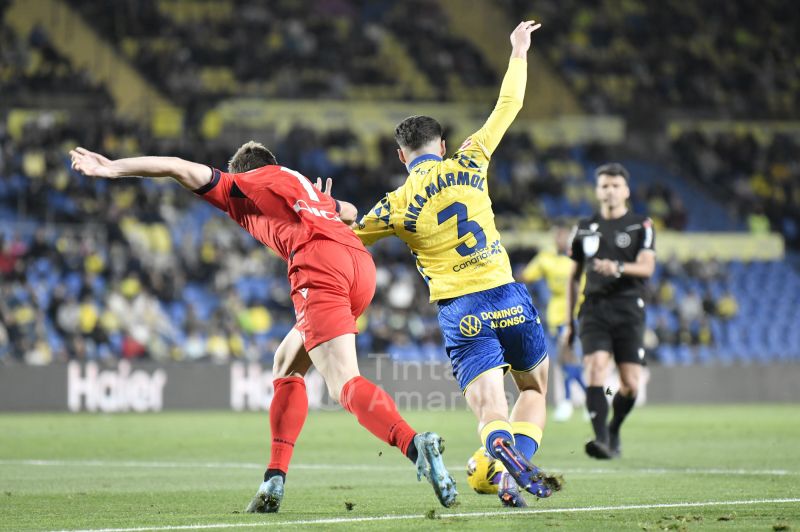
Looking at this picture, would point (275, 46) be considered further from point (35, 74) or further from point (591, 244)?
point (591, 244)

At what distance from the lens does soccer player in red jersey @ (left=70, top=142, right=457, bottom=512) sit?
6262mm

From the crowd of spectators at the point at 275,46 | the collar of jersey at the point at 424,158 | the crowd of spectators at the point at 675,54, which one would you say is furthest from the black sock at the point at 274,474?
the crowd of spectators at the point at 675,54

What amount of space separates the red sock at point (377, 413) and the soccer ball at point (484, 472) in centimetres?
→ 67

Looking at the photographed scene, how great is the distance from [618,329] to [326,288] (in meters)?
4.78

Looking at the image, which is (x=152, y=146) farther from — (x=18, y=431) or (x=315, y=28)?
(x=18, y=431)

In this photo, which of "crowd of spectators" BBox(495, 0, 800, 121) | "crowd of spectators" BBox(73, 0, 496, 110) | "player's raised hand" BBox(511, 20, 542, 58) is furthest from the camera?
"crowd of spectators" BBox(495, 0, 800, 121)

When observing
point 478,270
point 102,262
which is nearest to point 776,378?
point 102,262

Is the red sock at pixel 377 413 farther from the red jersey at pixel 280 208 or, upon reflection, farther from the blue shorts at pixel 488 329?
the red jersey at pixel 280 208

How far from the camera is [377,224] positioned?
7.01 metres

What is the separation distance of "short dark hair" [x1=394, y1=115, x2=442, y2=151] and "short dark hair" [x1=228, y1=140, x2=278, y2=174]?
2.46 feet

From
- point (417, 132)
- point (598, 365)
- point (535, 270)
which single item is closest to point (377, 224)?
point (417, 132)

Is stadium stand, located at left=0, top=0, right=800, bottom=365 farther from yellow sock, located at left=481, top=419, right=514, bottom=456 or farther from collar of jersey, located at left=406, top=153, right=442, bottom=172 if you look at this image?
yellow sock, located at left=481, top=419, right=514, bottom=456

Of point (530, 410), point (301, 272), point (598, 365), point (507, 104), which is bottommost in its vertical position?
point (530, 410)

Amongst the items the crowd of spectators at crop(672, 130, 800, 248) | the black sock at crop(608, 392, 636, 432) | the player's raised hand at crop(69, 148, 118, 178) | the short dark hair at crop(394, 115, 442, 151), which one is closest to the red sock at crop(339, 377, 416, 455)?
the short dark hair at crop(394, 115, 442, 151)
